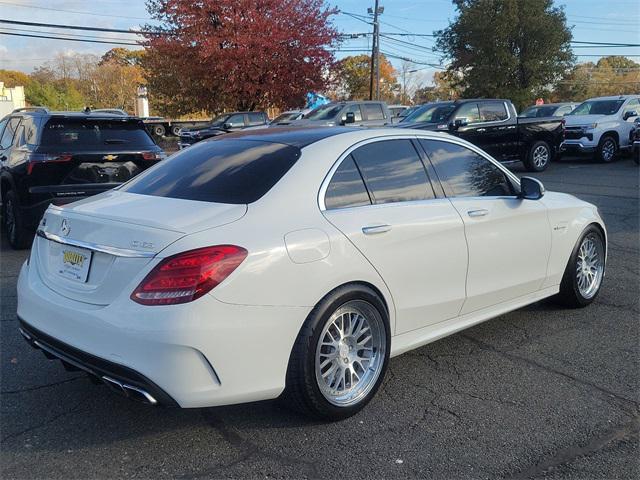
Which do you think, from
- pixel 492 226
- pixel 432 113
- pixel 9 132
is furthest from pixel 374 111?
pixel 492 226

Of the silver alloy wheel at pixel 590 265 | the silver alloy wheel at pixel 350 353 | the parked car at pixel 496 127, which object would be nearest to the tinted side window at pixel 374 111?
the parked car at pixel 496 127

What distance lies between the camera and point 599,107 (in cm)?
1962

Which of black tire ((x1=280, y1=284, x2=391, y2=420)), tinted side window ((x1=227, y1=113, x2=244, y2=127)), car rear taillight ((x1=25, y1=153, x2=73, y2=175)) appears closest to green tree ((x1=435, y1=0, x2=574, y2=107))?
tinted side window ((x1=227, y1=113, x2=244, y2=127))

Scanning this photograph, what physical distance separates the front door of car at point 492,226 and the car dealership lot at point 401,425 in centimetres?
49

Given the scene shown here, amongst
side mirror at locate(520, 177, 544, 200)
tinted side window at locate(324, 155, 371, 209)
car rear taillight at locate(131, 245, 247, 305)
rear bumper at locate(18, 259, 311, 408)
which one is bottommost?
rear bumper at locate(18, 259, 311, 408)

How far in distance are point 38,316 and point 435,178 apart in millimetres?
2640

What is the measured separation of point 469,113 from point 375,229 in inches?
507

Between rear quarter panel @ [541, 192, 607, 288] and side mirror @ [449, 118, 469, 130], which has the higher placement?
side mirror @ [449, 118, 469, 130]

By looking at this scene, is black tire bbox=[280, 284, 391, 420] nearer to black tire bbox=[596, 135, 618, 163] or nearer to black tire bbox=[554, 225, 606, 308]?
black tire bbox=[554, 225, 606, 308]

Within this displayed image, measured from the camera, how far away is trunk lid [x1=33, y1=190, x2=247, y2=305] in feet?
10.0

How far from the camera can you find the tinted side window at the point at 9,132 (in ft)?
27.8

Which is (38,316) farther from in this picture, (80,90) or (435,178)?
(80,90)

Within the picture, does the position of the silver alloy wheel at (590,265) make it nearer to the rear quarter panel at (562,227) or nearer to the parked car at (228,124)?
the rear quarter panel at (562,227)

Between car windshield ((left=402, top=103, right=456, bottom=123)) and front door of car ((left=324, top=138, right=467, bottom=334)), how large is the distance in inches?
464
